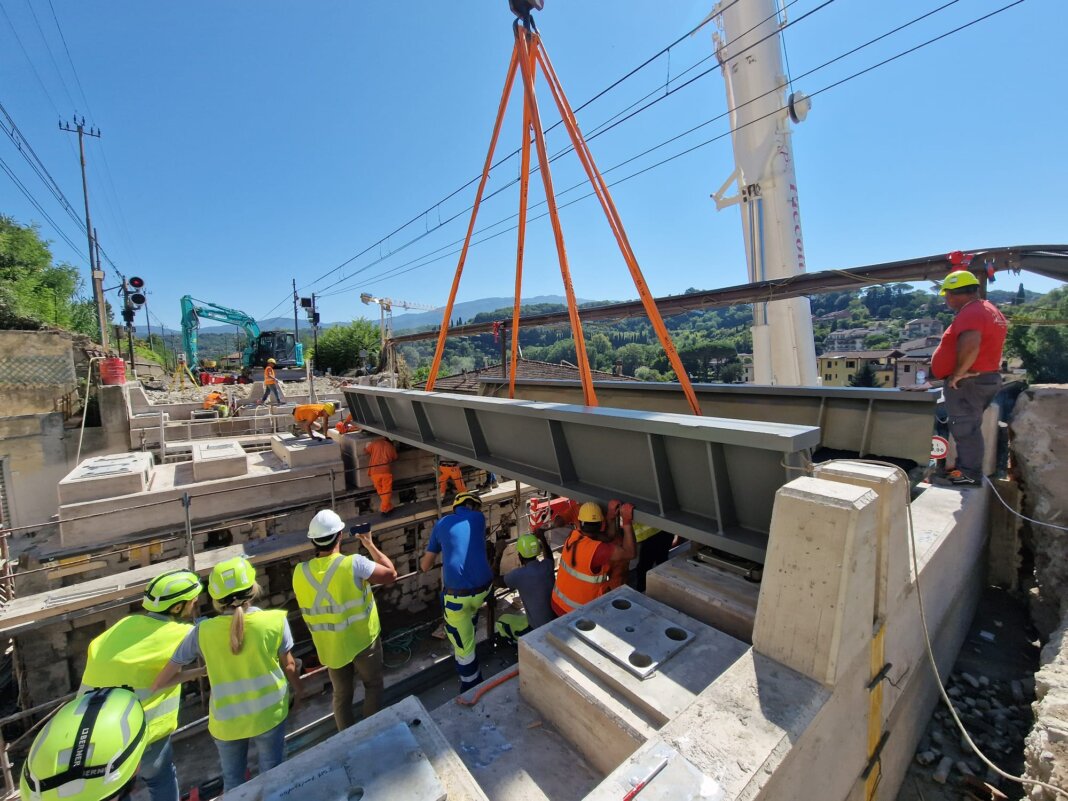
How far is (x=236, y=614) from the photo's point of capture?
307 cm

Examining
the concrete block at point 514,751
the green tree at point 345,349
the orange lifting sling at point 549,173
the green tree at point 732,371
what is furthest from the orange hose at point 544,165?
the green tree at point 732,371

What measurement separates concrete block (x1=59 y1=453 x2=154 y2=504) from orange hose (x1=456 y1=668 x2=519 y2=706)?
6.46 meters

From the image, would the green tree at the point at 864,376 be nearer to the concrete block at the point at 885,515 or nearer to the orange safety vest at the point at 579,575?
the orange safety vest at the point at 579,575

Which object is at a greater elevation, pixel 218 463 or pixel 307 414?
pixel 307 414

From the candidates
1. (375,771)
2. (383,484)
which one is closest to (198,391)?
(383,484)

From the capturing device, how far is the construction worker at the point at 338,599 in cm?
376

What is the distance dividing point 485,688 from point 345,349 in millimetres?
50637

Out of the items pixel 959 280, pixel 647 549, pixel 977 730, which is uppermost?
pixel 959 280

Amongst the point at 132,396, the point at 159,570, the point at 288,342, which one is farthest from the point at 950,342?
the point at 288,342

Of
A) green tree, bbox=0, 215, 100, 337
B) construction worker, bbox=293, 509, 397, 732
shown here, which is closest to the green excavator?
green tree, bbox=0, 215, 100, 337

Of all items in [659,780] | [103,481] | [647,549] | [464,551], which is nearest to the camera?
[659,780]

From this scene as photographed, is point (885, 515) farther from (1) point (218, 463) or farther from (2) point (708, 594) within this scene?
(1) point (218, 463)

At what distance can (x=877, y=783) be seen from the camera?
2.97 m

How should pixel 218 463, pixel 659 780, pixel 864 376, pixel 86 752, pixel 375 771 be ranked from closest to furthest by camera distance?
1. pixel 659 780
2. pixel 375 771
3. pixel 86 752
4. pixel 218 463
5. pixel 864 376
